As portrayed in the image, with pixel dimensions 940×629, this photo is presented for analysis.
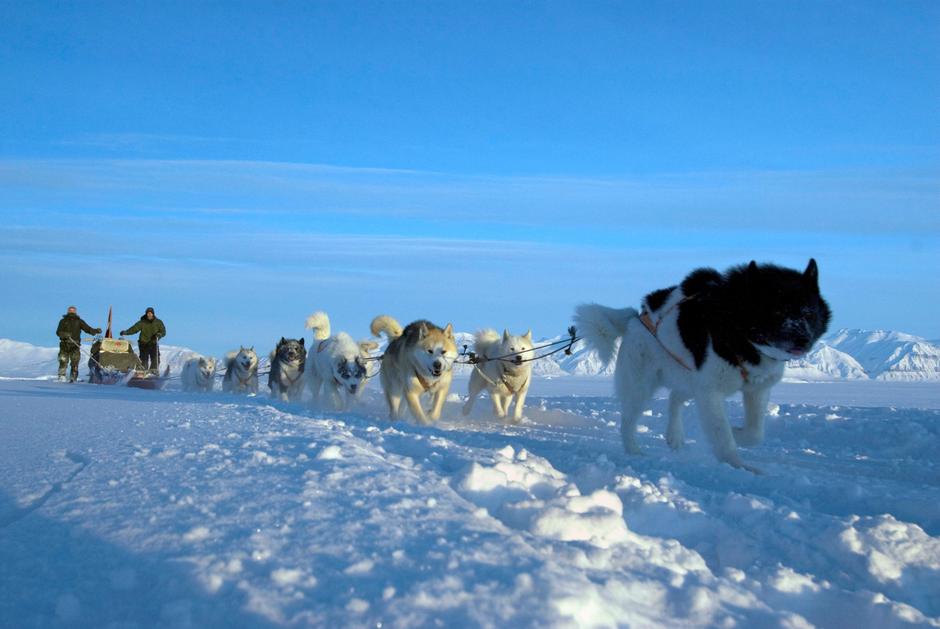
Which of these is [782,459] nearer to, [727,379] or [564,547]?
[727,379]

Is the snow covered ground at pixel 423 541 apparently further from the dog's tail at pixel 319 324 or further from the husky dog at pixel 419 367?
the dog's tail at pixel 319 324

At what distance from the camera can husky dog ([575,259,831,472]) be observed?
4457 mm

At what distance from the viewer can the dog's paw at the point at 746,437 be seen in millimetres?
5125

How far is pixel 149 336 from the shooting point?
16.4 meters

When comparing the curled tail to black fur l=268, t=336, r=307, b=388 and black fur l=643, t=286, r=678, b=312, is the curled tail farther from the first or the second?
black fur l=643, t=286, r=678, b=312

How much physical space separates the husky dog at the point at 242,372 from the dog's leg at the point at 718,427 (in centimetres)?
959

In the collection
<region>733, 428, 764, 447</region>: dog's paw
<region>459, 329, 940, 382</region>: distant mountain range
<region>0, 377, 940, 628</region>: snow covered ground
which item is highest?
<region>459, 329, 940, 382</region>: distant mountain range

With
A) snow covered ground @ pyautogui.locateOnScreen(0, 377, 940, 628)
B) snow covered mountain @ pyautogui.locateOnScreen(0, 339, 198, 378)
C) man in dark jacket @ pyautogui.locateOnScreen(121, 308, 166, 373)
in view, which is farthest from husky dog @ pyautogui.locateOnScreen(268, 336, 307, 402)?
snow covered mountain @ pyautogui.locateOnScreen(0, 339, 198, 378)

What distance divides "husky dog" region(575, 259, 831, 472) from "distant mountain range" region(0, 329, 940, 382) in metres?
29.0

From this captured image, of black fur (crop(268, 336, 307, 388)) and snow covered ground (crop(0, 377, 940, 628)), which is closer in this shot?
snow covered ground (crop(0, 377, 940, 628))

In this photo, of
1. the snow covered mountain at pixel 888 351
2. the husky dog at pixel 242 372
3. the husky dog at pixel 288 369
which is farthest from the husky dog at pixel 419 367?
the snow covered mountain at pixel 888 351

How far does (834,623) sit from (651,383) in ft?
11.6

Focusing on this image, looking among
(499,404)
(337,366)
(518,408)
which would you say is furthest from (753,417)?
(337,366)

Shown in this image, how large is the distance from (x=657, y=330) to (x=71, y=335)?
1592cm
